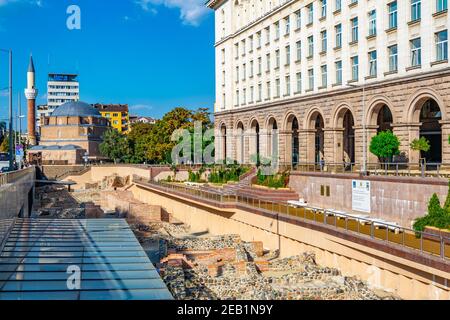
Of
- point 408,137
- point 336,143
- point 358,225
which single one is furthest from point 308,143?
point 358,225

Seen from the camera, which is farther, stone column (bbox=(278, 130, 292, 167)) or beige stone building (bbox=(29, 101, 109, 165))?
beige stone building (bbox=(29, 101, 109, 165))

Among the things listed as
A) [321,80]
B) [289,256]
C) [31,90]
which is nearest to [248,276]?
[289,256]

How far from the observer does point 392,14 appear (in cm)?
4244

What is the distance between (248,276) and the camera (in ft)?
95.7

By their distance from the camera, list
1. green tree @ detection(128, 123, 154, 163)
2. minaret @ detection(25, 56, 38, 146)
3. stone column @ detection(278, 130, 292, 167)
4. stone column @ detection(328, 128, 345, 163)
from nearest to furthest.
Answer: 1. stone column @ detection(328, 128, 345, 163)
2. stone column @ detection(278, 130, 292, 167)
3. green tree @ detection(128, 123, 154, 163)
4. minaret @ detection(25, 56, 38, 146)

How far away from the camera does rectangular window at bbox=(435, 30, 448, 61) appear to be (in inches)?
1468

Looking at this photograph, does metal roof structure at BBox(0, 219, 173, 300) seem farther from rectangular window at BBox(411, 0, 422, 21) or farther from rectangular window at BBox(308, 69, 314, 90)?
rectangular window at BBox(308, 69, 314, 90)

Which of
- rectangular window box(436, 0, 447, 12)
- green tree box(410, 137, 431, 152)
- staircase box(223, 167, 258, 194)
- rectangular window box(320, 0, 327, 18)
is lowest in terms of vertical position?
staircase box(223, 167, 258, 194)

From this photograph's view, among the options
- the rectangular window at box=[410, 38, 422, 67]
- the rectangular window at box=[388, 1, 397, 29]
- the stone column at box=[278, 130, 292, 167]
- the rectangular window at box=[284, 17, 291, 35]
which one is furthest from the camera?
the stone column at box=[278, 130, 292, 167]

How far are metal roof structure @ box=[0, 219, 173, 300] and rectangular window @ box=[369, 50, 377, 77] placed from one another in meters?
25.4

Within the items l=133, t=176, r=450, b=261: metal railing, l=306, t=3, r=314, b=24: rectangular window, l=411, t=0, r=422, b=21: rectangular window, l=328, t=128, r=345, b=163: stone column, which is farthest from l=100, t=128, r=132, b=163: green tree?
l=411, t=0, r=422, b=21: rectangular window

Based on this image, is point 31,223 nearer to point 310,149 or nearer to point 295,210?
point 295,210

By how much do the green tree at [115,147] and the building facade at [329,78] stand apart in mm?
51083
